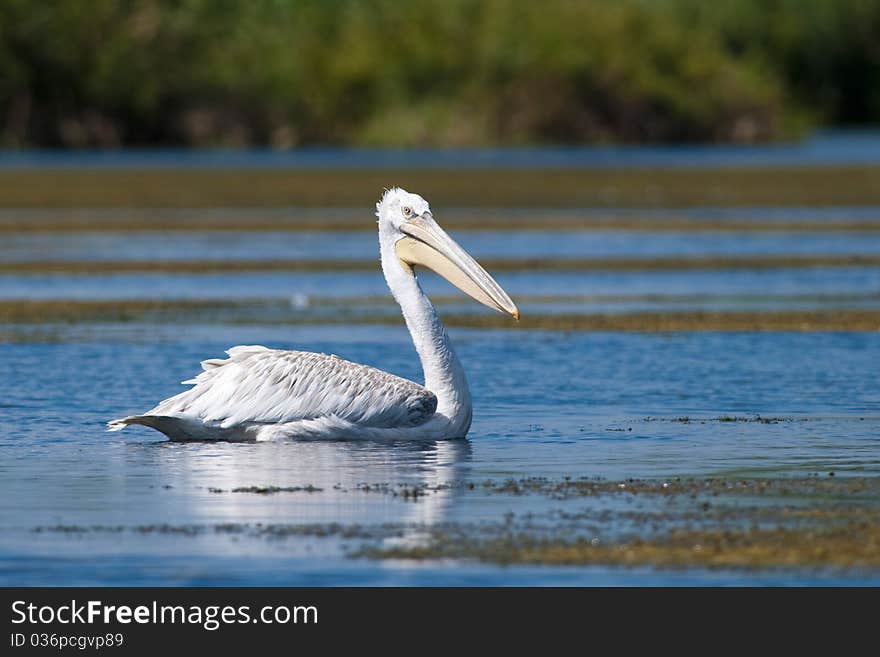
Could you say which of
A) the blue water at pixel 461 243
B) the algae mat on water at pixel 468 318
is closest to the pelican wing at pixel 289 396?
the algae mat on water at pixel 468 318

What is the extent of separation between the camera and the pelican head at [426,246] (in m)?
10.9

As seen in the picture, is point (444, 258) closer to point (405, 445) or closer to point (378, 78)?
point (405, 445)

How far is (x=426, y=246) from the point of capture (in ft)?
36.0

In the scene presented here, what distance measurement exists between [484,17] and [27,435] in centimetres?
5878

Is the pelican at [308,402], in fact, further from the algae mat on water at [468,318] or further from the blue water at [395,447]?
the algae mat on water at [468,318]

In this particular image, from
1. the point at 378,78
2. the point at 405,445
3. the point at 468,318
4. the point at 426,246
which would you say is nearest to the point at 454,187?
the point at 468,318

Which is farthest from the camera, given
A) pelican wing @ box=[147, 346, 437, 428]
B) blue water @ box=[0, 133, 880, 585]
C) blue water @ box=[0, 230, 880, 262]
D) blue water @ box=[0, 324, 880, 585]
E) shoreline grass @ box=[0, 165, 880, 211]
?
shoreline grass @ box=[0, 165, 880, 211]

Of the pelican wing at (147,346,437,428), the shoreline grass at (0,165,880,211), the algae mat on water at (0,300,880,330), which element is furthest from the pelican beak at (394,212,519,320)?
the shoreline grass at (0,165,880,211)

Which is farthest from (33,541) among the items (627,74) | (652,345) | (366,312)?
(627,74)

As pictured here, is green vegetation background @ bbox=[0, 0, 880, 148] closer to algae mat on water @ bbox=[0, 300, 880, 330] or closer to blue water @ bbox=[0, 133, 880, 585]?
blue water @ bbox=[0, 133, 880, 585]

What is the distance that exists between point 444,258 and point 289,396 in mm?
1216

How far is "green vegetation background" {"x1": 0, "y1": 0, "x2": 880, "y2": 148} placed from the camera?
210ft

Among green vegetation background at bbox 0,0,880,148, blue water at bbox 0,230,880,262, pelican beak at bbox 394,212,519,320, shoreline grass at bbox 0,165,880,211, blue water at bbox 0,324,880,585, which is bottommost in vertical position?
blue water at bbox 0,324,880,585

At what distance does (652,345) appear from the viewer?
14.7 meters
